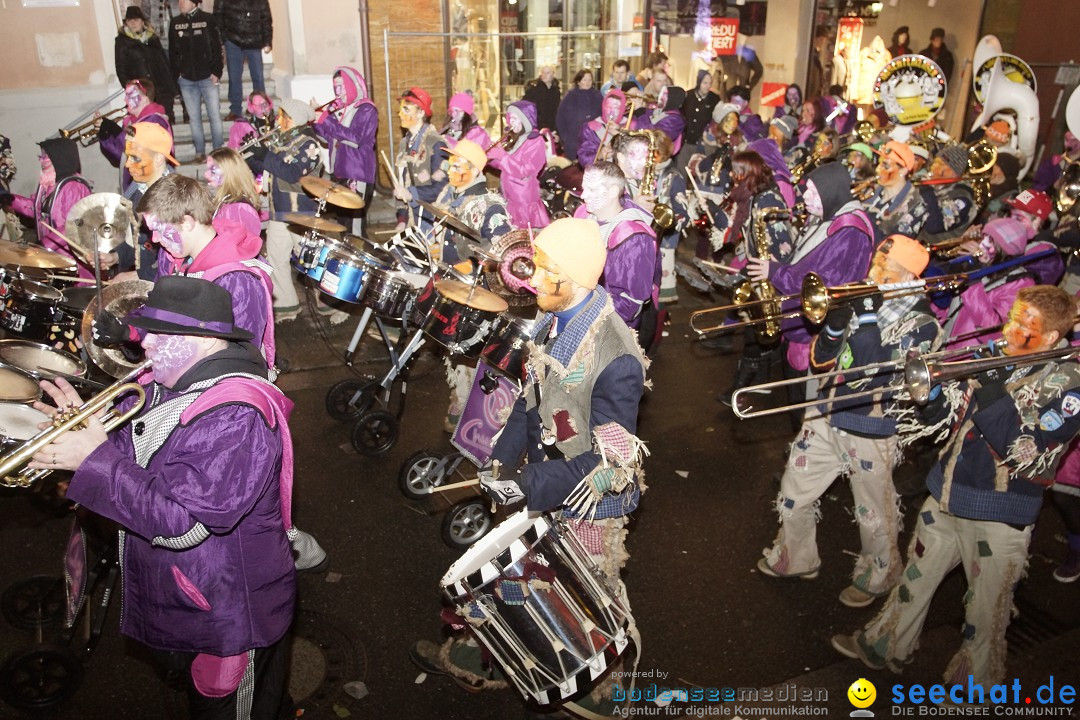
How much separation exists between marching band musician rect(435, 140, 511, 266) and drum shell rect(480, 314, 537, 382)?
4.87 ft

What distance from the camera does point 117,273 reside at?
6.35 metres

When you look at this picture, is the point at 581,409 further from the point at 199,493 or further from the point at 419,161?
the point at 419,161

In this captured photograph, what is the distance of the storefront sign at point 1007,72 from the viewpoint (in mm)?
11508

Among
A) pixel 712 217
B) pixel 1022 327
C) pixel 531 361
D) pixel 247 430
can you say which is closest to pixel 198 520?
pixel 247 430

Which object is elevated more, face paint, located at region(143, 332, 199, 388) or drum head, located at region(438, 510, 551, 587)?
face paint, located at region(143, 332, 199, 388)

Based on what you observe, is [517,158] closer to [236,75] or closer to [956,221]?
[956,221]

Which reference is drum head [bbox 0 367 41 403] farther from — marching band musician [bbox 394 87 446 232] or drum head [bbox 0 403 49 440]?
marching band musician [bbox 394 87 446 232]

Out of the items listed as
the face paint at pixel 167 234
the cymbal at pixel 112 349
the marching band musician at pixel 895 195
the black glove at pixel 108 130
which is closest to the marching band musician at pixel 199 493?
the cymbal at pixel 112 349

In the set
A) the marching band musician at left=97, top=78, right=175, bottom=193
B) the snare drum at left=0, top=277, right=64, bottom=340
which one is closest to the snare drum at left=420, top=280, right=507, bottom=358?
the snare drum at left=0, top=277, right=64, bottom=340

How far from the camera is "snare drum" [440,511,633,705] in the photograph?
3.42 metres

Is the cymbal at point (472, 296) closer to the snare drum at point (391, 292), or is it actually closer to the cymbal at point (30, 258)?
the snare drum at point (391, 292)

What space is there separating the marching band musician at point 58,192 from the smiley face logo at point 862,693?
19.8 feet

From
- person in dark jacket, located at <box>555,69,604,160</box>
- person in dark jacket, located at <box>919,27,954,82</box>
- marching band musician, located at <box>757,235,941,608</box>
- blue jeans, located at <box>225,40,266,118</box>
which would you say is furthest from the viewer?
person in dark jacket, located at <box>919,27,954,82</box>

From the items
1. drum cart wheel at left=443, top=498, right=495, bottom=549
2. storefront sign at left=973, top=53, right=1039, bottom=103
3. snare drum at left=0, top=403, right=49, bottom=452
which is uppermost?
storefront sign at left=973, top=53, right=1039, bottom=103
